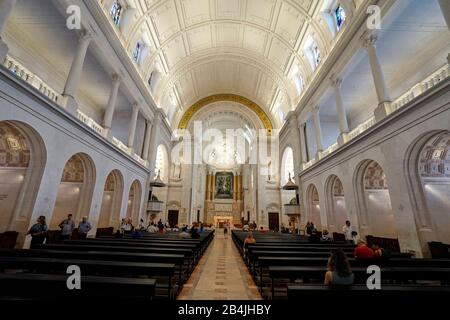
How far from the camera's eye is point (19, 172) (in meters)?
6.46

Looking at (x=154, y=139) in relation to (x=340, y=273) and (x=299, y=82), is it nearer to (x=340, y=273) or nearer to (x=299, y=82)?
(x=299, y=82)

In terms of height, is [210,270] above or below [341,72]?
below

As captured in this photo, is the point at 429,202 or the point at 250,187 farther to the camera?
the point at 250,187

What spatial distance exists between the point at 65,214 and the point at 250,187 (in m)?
18.4

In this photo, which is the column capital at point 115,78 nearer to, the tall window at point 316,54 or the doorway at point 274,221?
the tall window at point 316,54

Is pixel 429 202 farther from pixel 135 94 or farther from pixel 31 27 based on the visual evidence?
pixel 31 27

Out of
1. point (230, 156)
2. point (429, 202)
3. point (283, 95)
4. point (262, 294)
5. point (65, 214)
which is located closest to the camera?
point (262, 294)

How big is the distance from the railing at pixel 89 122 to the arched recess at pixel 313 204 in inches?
499

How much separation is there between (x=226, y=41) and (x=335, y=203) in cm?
1400

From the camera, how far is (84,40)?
27.7 feet

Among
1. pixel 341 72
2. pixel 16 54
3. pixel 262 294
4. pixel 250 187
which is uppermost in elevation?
pixel 341 72

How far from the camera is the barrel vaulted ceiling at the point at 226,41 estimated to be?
38.1ft

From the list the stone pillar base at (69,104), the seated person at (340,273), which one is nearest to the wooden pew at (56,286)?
the seated person at (340,273)

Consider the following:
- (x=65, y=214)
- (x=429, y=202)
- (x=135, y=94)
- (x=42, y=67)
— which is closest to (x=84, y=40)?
(x=42, y=67)
